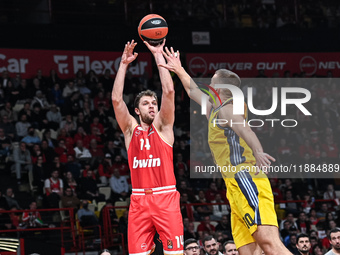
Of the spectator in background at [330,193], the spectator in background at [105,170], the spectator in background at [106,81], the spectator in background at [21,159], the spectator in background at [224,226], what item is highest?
the spectator in background at [106,81]

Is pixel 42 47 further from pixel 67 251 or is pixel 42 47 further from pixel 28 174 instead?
pixel 67 251

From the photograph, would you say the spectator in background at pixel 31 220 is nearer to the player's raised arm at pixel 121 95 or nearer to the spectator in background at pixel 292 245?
the spectator in background at pixel 292 245

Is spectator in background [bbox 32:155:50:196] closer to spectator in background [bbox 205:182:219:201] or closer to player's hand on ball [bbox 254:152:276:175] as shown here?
spectator in background [bbox 205:182:219:201]

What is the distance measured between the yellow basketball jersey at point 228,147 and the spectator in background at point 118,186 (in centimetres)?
929

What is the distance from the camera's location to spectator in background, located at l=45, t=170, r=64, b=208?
1541cm

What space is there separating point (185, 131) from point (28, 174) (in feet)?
18.6

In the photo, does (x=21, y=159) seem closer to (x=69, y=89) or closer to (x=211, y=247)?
(x=69, y=89)

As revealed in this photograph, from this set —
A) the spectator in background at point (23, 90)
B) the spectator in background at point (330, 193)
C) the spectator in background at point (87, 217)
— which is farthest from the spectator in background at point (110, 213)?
the spectator in background at point (330, 193)

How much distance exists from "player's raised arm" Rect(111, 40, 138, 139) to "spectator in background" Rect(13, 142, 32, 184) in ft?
31.0

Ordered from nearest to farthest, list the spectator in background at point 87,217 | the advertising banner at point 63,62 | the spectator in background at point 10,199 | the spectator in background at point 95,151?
the spectator in background at point 10,199, the spectator in background at point 87,217, the spectator in background at point 95,151, the advertising banner at point 63,62

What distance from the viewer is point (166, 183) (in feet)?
24.4

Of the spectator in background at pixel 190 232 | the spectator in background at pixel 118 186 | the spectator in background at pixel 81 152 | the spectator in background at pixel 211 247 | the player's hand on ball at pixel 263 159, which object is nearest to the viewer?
the player's hand on ball at pixel 263 159

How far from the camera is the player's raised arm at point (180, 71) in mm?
7598

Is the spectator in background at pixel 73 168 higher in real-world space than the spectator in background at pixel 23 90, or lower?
lower
